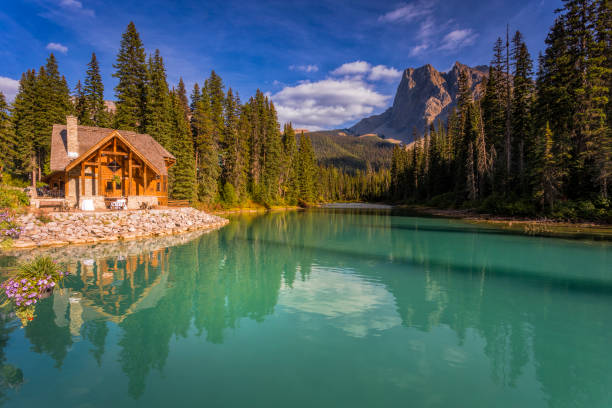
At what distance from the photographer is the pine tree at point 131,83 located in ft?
110

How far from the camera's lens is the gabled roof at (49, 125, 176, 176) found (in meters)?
25.1

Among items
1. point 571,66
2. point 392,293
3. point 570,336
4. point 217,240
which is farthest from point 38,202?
point 571,66

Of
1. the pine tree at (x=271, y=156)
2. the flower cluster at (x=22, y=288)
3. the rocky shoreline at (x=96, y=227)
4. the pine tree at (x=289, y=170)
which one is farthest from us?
the pine tree at (x=289, y=170)

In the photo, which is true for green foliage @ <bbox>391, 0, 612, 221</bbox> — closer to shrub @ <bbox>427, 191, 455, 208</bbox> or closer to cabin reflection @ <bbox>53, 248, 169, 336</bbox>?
shrub @ <bbox>427, 191, 455, 208</bbox>

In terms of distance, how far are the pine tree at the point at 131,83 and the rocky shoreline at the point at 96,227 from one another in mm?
14982

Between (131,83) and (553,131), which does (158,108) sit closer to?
(131,83)

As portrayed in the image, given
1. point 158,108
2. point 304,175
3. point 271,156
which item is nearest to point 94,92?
point 158,108

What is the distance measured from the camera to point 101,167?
87.2 feet

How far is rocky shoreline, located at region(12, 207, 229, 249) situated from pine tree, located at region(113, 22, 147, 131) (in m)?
→ 15.0

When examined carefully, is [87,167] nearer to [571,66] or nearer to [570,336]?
A: [570,336]

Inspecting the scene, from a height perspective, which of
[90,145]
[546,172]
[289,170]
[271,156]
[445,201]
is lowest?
[445,201]

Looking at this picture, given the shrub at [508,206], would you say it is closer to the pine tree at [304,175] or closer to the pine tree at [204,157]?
the pine tree at [204,157]

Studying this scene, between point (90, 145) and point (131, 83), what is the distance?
12036mm

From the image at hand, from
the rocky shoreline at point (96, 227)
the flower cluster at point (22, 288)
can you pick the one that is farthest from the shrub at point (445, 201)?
the flower cluster at point (22, 288)
